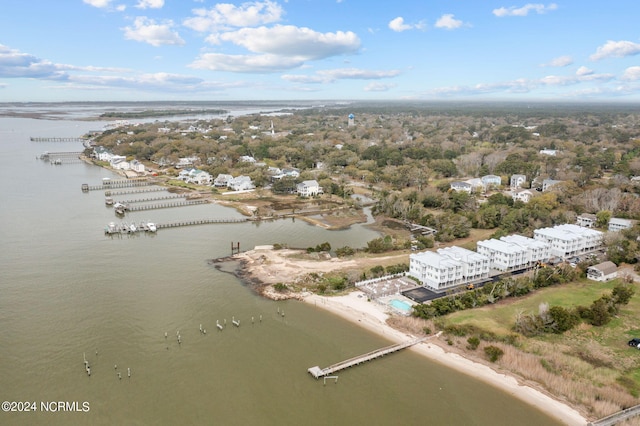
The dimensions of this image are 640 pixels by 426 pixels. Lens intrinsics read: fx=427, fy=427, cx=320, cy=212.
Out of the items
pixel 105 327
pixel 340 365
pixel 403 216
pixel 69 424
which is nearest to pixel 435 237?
pixel 403 216

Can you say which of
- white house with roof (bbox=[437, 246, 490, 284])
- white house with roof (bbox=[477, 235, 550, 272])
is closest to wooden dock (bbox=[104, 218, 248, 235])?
white house with roof (bbox=[437, 246, 490, 284])

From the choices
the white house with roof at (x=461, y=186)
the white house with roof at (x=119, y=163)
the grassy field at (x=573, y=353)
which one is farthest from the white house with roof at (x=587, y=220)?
the white house with roof at (x=119, y=163)

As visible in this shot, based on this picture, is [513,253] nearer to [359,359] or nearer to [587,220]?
[359,359]

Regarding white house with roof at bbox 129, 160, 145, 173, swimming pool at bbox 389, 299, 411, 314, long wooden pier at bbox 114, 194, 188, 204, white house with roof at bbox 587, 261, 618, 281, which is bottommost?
swimming pool at bbox 389, 299, 411, 314

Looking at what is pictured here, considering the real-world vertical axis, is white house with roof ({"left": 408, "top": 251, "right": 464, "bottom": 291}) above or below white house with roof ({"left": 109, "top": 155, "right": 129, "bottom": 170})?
below

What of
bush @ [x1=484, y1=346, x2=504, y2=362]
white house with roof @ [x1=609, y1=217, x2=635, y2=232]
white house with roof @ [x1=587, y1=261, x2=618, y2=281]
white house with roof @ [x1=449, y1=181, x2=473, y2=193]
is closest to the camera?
bush @ [x1=484, y1=346, x2=504, y2=362]

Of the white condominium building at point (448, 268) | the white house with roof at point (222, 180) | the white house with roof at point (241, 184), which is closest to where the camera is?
the white condominium building at point (448, 268)

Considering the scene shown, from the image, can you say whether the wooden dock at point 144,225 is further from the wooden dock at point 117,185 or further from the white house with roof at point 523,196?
the white house with roof at point 523,196

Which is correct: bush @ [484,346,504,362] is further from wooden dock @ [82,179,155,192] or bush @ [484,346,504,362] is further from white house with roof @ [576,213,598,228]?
wooden dock @ [82,179,155,192]
